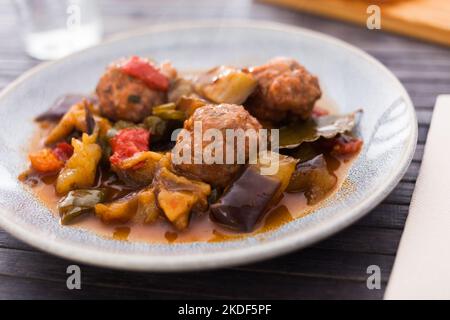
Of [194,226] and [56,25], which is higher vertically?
[56,25]

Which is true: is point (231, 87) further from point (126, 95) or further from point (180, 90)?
point (126, 95)

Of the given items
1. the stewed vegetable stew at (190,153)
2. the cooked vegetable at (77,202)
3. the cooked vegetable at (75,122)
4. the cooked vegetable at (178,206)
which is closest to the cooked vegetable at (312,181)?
the stewed vegetable stew at (190,153)

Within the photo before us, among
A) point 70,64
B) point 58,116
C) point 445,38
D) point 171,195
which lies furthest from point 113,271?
point 445,38

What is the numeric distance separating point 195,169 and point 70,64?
6.51ft

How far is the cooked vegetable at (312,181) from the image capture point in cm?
297

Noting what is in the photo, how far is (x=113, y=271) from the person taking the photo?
2650mm

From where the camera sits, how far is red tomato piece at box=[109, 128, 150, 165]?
3205mm

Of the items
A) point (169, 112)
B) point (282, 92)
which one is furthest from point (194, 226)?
point (282, 92)

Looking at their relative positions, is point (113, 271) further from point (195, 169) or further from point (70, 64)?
point (70, 64)

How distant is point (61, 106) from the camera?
12.8ft

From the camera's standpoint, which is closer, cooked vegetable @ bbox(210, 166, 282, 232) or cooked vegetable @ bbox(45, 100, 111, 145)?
cooked vegetable @ bbox(210, 166, 282, 232)

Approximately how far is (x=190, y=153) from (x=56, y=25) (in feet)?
9.76

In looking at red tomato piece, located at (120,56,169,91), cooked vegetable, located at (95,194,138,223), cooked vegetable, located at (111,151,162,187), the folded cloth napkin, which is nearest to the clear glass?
red tomato piece, located at (120,56,169,91)

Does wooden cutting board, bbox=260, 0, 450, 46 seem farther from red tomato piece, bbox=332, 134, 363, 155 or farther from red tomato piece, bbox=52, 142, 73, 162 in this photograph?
red tomato piece, bbox=52, 142, 73, 162
